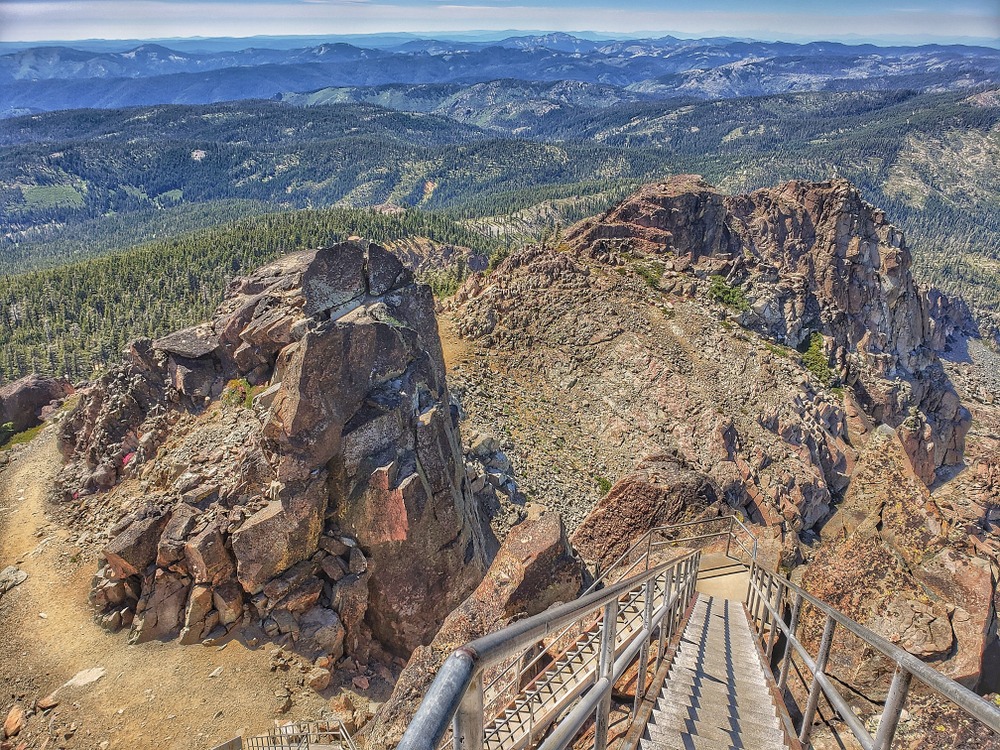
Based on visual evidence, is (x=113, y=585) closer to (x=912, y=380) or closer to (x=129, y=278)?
(x=912, y=380)

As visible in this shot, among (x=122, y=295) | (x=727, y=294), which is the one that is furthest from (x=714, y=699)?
(x=122, y=295)

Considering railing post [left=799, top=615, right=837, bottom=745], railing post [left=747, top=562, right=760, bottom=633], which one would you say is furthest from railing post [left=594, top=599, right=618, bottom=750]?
railing post [left=747, top=562, right=760, bottom=633]

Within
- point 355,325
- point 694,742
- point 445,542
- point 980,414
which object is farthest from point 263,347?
point 980,414

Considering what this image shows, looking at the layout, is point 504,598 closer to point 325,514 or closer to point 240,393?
point 325,514

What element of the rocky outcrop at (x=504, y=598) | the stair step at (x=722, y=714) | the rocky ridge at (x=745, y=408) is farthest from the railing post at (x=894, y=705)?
the rocky outcrop at (x=504, y=598)

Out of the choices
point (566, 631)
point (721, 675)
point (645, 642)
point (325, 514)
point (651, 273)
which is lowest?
point (325, 514)

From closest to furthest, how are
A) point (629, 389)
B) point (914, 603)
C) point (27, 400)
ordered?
point (914, 603) → point (629, 389) → point (27, 400)

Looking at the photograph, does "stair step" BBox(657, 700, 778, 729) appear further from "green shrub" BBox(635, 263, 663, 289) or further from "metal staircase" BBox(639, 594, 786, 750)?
"green shrub" BBox(635, 263, 663, 289)
